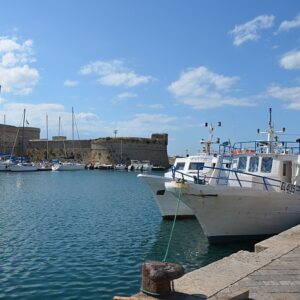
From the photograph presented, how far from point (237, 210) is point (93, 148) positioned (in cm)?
8381

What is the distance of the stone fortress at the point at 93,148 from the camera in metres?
94.4

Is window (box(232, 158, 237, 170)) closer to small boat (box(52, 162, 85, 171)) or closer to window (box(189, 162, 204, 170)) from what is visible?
window (box(189, 162, 204, 170))

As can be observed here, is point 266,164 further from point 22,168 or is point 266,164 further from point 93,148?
point 93,148

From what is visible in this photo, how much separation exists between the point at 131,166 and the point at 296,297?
8259 centimetres

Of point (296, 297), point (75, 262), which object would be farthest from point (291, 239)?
point (75, 262)

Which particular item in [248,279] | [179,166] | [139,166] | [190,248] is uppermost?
[179,166]

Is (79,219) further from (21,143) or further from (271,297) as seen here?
(21,143)

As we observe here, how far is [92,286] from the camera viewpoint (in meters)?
9.20

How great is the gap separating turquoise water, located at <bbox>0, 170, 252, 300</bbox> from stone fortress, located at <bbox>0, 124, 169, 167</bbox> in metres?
71.6

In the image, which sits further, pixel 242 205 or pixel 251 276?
pixel 242 205

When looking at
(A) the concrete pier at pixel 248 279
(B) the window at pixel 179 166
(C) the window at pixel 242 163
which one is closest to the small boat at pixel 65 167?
(B) the window at pixel 179 166

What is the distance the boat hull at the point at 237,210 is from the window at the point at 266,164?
1.52m

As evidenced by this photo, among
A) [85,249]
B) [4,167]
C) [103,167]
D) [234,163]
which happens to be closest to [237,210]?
[234,163]

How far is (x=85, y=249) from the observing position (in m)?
12.8
